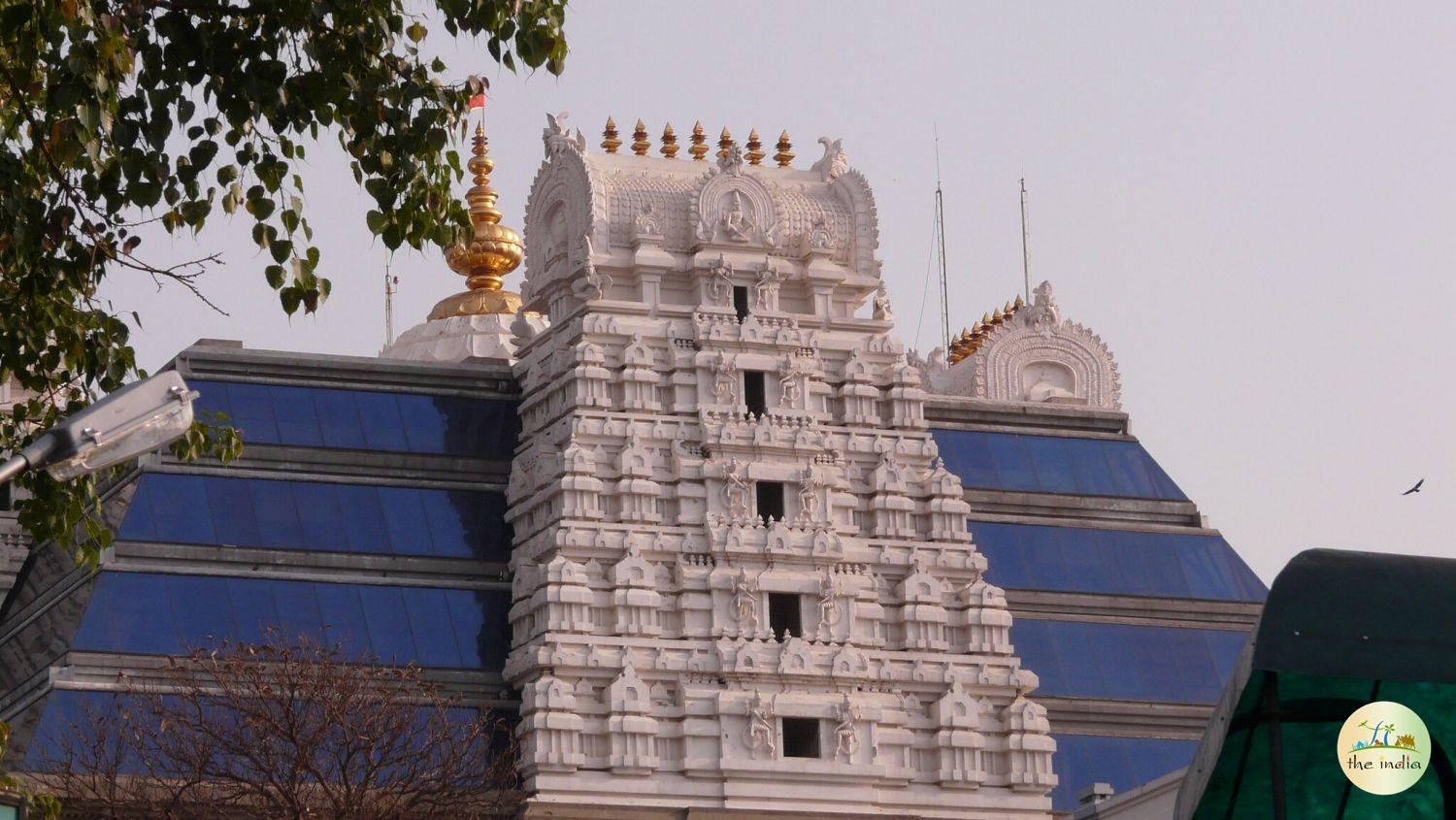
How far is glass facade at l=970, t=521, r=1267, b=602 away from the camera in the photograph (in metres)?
65.4

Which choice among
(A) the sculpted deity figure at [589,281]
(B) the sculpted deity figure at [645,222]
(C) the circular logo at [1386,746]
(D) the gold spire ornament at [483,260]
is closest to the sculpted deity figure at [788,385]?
(B) the sculpted deity figure at [645,222]

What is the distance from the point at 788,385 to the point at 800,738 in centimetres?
730

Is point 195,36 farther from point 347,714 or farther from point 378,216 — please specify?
point 347,714

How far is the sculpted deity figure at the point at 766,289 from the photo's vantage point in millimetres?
62219

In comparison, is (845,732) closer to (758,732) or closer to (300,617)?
(758,732)

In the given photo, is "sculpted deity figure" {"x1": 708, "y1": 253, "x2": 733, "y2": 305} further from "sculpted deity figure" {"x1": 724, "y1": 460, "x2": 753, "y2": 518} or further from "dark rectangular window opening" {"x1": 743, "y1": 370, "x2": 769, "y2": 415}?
"sculpted deity figure" {"x1": 724, "y1": 460, "x2": 753, "y2": 518}

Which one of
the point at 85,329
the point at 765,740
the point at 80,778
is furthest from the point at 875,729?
the point at 85,329

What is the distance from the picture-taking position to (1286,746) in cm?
1667

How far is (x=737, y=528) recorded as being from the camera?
→ 59.6 metres


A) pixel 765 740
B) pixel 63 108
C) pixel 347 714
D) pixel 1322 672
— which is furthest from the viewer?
pixel 765 740

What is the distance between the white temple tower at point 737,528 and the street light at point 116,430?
128ft

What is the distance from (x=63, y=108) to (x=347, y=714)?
2858 centimetres

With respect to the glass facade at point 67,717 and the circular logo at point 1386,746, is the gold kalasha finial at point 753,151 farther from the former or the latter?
the circular logo at point 1386,746

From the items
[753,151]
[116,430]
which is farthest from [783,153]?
[116,430]
